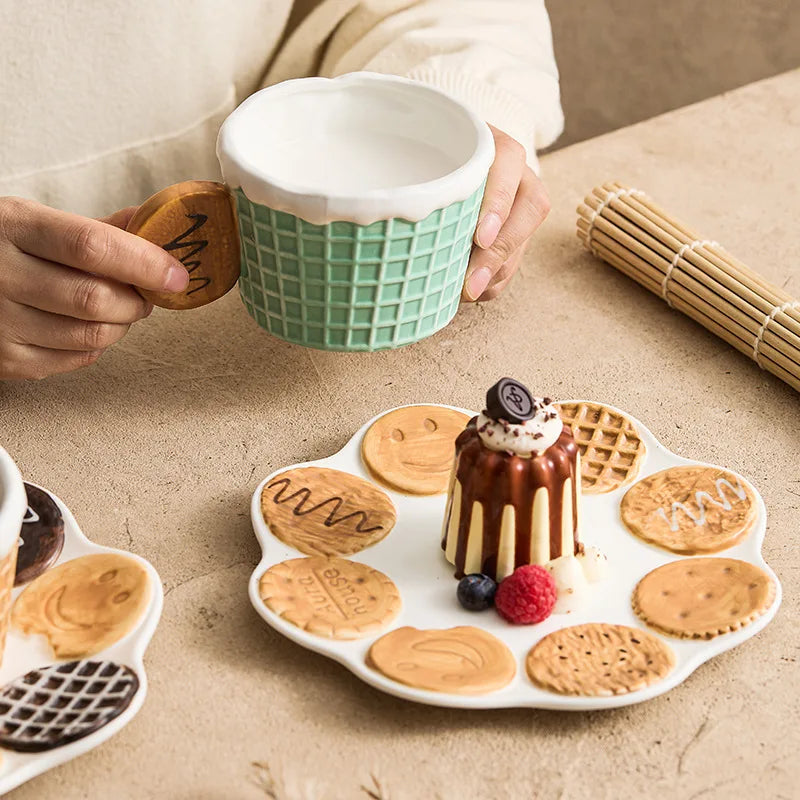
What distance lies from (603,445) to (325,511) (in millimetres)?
242

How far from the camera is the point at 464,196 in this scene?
86 cm

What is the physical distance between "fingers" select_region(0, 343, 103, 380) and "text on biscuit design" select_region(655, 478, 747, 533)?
51 centimetres

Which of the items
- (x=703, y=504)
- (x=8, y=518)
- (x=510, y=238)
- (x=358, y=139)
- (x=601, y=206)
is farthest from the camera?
(x=601, y=206)

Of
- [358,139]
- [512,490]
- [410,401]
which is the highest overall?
[358,139]

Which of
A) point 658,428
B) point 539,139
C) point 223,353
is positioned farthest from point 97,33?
point 658,428

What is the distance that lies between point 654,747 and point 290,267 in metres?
0.44

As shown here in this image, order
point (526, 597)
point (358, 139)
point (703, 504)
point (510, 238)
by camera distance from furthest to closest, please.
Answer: point (510, 238)
point (358, 139)
point (703, 504)
point (526, 597)

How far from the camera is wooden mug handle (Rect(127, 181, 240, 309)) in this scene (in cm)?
86

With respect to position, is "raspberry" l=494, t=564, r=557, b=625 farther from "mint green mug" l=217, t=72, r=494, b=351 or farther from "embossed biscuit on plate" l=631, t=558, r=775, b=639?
"mint green mug" l=217, t=72, r=494, b=351

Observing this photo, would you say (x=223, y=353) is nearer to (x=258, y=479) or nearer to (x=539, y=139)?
(x=258, y=479)

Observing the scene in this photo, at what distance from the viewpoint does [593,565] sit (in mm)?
794

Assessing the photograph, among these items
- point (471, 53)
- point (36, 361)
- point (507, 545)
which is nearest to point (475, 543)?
point (507, 545)

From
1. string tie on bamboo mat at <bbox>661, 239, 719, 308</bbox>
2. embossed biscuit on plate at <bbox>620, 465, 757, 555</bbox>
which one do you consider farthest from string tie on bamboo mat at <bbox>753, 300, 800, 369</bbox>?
embossed biscuit on plate at <bbox>620, 465, 757, 555</bbox>

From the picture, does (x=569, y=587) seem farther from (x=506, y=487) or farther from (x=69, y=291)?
(x=69, y=291)
